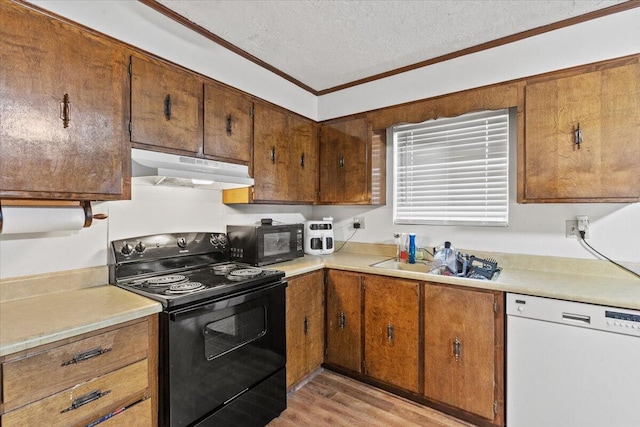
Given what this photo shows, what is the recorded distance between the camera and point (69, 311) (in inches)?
52.9

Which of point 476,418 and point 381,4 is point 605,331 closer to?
point 476,418

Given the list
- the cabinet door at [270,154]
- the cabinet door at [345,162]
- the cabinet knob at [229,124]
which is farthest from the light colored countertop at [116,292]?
the cabinet knob at [229,124]

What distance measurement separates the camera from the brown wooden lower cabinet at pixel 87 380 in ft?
3.54

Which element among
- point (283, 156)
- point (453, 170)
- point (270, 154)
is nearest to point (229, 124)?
point (270, 154)

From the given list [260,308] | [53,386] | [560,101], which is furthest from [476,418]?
[53,386]

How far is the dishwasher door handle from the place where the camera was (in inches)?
62.5

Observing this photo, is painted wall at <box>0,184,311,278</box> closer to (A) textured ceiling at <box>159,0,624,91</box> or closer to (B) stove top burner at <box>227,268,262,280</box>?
(B) stove top burner at <box>227,268,262,280</box>

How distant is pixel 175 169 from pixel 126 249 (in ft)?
1.86

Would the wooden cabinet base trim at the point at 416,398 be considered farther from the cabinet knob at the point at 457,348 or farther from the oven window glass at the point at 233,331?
the oven window glass at the point at 233,331

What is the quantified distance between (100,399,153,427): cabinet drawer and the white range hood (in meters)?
1.08

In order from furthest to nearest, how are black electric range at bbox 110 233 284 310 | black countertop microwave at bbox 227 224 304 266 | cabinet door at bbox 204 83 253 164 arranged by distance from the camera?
1. black countertop microwave at bbox 227 224 304 266
2. cabinet door at bbox 204 83 253 164
3. black electric range at bbox 110 233 284 310

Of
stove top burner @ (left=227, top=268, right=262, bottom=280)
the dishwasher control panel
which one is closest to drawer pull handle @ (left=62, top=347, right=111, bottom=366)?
stove top burner @ (left=227, top=268, right=262, bottom=280)

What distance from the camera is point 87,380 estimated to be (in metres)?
1.23

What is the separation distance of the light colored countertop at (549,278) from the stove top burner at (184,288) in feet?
2.07
